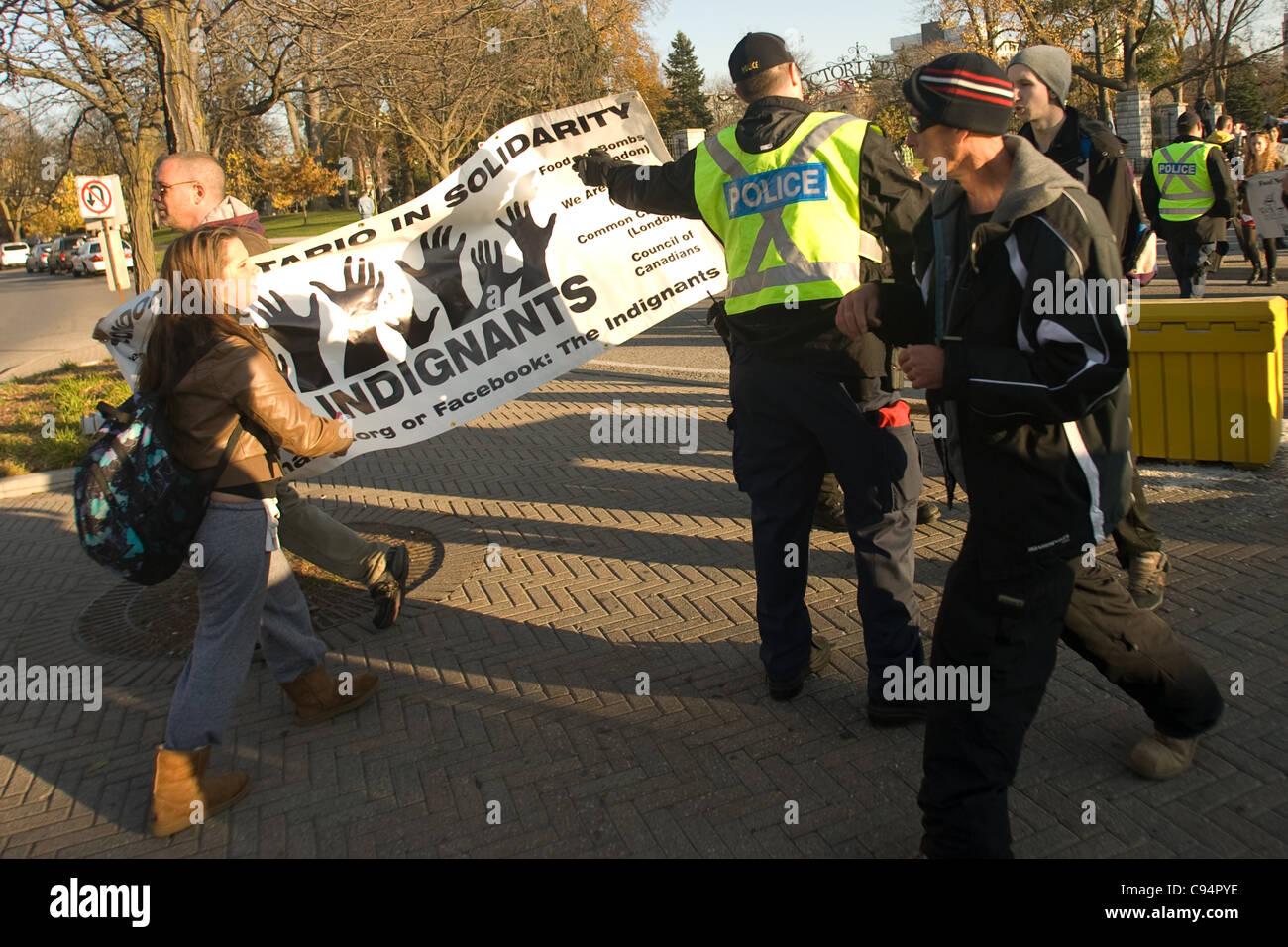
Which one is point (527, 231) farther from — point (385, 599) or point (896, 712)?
point (896, 712)

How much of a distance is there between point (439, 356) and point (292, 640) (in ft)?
5.83

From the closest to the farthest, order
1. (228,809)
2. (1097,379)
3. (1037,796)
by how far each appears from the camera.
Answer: (1097,379) → (1037,796) → (228,809)

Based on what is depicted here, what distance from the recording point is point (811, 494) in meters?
3.74

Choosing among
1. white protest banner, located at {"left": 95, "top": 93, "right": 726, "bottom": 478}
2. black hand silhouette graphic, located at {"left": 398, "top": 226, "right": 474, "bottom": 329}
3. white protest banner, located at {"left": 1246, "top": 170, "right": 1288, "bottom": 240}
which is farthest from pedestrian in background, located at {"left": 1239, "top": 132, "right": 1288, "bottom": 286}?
black hand silhouette graphic, located at {"left": 398, "top": 226, "right": 474, "bottom": 329}

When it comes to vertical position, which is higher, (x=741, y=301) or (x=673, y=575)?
(x=741, y=301)

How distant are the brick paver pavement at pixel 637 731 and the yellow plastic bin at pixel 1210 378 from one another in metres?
0.18

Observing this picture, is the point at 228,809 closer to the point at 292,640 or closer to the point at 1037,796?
the point at 292,640

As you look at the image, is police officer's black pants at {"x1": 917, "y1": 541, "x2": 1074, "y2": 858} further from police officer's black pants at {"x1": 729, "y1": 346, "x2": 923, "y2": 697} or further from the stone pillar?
the stone pillar

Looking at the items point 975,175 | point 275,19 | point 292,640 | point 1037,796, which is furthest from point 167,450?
point 275,19

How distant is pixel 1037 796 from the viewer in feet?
10.3

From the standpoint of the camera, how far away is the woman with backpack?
11.0 ft

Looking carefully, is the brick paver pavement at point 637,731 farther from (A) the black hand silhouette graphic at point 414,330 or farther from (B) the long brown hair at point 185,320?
(B) the long brown hair at point 185,320

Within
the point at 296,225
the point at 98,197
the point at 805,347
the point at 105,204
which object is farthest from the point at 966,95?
the point at 296,225
